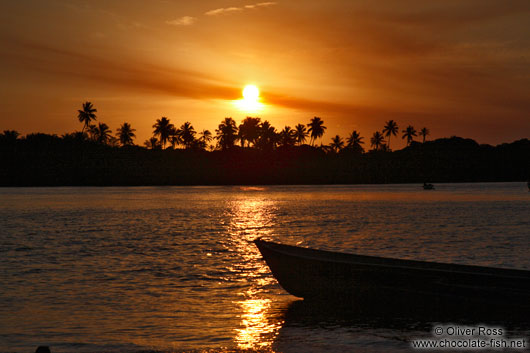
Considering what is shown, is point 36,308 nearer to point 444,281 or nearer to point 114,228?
point 444,281

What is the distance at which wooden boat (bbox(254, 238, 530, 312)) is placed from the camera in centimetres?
1311

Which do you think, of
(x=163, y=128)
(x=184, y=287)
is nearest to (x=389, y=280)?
(x=184, y=287)

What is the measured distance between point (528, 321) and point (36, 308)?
1315cm

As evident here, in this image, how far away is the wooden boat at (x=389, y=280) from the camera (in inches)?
516

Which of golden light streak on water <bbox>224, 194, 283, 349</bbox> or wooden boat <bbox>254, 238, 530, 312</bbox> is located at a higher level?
wooden boat <bbox>254, 238, 530, 312</bbox>

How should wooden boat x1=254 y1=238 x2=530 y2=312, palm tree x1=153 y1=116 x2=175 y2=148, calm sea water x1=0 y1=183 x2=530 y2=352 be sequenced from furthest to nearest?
palm tree x1=153 y1=116 x2=175 y2=148
wooden boat x1=254 y1=238 x2=530 y2=312
calm sea water x1=0 y1=183 x2=530 y2=352

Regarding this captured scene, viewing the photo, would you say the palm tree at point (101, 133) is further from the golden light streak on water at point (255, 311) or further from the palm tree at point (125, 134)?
the golden light streak on water at point (255, 311)

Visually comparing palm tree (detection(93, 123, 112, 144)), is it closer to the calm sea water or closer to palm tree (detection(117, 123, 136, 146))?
palm tree (detection(117, 123, 136, 146))

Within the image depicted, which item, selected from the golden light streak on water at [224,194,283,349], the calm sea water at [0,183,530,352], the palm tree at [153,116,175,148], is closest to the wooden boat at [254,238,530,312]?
the calm sea water at [0,183,530,352]

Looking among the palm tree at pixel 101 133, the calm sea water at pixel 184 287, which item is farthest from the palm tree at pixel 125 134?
the calm sea water at pixel 184 287

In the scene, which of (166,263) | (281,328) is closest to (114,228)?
(166,263)

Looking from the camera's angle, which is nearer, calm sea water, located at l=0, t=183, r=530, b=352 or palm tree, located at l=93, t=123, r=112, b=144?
calm sea water, located at l=0, t=183, r=530, b=352

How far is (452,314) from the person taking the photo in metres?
14.0

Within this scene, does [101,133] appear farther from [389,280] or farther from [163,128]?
[389,280]
